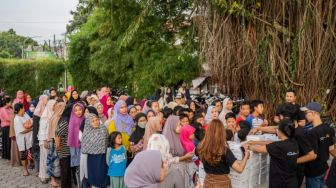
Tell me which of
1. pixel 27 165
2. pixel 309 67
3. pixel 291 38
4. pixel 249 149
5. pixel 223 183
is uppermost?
pixel 291 38

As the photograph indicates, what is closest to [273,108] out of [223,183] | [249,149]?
[249,149]

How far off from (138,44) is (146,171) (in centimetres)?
1032

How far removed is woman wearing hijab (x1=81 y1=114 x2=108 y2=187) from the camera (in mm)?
5867

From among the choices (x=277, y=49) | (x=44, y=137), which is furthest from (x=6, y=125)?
(x=277, y=49)

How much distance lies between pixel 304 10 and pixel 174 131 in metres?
3.13

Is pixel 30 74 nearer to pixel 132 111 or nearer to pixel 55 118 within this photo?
pixel 55 118

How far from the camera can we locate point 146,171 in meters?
3.31

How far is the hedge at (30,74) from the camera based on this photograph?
1734cm

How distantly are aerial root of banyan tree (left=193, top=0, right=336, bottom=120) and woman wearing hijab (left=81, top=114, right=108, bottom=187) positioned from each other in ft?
8.25

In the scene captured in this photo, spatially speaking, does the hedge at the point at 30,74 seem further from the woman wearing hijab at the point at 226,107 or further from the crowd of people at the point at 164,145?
the woman wearing hijab at the point at 226,107

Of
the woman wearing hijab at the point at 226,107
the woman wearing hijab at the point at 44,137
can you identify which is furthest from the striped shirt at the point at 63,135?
the woman wearing hijab at the point at 226,107

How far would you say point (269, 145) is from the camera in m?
4.30

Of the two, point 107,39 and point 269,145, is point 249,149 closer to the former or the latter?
point 269,145

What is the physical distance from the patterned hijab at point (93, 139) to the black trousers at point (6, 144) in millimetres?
4039
